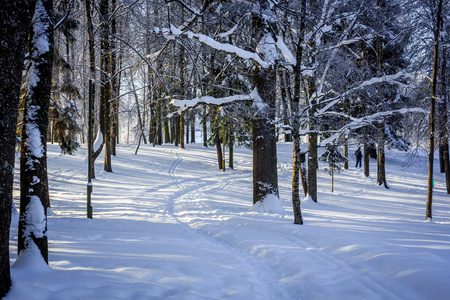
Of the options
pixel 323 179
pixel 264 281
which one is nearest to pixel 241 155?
pixel 323 179

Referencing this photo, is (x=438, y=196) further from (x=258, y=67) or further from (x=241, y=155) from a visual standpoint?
(x=241, y=155)

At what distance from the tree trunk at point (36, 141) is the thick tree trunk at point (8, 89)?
0.86 m

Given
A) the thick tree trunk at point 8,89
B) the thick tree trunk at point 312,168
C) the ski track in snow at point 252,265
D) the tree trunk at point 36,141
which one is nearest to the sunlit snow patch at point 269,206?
the ski track in snow at point 252,265

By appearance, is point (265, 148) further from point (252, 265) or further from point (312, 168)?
point (252, 265)

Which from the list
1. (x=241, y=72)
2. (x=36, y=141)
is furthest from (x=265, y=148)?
(x=36, y=141)

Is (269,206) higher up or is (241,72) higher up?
(241,72)

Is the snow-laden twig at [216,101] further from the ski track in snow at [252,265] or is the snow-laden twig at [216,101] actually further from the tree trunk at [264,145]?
the ski track in snow at [252,265]

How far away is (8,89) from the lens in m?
3.03

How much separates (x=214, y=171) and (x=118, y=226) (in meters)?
15.6

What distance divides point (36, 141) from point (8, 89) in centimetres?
134

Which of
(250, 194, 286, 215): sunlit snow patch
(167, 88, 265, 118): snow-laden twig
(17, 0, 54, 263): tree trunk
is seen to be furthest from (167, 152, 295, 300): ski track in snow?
(167, 88, 265, 118): snow-laden twig

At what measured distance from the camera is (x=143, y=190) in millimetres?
14539

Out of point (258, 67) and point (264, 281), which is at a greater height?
point (258, 67)

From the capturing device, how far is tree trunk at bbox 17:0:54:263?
4.04 metres
